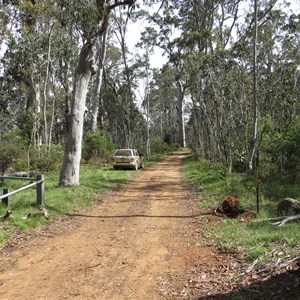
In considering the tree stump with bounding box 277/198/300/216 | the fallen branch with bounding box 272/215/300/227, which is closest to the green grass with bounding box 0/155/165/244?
the fallen branch with bounding box 272/215/300/227

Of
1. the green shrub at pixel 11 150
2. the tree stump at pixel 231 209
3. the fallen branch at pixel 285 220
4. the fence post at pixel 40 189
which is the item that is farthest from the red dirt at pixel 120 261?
the green shrub at pixel 11 150

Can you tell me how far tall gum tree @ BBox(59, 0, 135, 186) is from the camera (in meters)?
13.6

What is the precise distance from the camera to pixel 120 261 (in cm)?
609

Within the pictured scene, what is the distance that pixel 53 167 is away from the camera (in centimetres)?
2244

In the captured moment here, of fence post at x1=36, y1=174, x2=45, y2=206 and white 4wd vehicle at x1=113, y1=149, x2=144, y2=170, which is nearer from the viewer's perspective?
fence post at x1=36, y1=174, x2=45, y2=206

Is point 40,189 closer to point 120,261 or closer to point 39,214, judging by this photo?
point 39,214

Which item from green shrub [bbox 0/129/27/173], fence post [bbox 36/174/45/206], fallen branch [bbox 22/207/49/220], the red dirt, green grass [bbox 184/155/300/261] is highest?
green shrub [bbox 0/129/27/173]

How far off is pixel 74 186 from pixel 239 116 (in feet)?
43.1

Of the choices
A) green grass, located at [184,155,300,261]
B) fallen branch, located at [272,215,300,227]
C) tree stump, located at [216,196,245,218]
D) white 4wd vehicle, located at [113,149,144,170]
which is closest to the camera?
green grass, located at [184,155,300,261]

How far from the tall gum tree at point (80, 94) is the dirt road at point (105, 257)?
11.3 ft

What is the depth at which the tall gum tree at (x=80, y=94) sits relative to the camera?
13594mm

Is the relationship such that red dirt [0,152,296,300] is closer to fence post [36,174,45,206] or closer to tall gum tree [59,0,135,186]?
fence post [36,174,45,206]

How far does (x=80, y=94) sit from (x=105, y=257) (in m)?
8.74

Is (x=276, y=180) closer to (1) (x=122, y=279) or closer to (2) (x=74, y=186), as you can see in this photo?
(2) (x=74, y=186)
